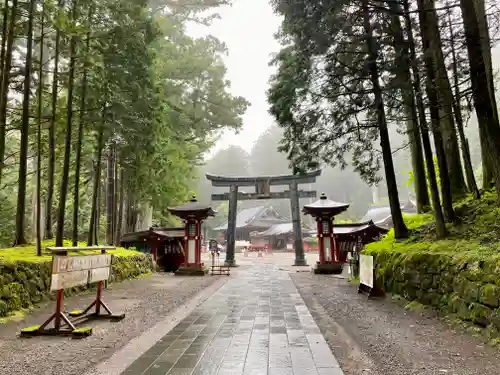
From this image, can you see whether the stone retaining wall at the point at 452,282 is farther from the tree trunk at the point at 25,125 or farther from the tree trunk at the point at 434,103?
the tree trunk at the point at 25,125

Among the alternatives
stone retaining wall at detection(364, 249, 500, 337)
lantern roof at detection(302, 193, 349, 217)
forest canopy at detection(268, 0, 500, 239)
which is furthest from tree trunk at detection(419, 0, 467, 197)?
lantern roof at detection(302, 193, 349, 217)

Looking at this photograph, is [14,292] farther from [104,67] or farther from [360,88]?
[360,88]

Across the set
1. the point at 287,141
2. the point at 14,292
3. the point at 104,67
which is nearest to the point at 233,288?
the point at 287,141

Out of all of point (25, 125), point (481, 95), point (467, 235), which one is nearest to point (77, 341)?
point (25, 125)

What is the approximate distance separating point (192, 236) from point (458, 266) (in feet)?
37.8

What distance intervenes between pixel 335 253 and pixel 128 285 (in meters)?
9.46

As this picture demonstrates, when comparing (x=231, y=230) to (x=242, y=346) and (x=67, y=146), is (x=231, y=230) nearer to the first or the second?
(x=67, y=146)

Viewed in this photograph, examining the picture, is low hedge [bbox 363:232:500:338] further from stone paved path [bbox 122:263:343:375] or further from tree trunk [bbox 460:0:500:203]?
stone paved path [bbox 122:263:343:375]

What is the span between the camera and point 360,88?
9383 mm

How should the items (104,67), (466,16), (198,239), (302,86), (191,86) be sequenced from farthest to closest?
(191,86) < (198,239) < (104,67) < (302,86) < (466,16)

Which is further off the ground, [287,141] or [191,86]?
[191,86]

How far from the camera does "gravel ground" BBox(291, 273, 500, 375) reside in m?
3.54

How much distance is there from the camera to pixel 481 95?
18.8 ft

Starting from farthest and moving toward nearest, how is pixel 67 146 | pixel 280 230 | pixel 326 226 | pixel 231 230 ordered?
pixel 280 230 → pixel 231 230 → pixel 326 226 → pixel 67 146
